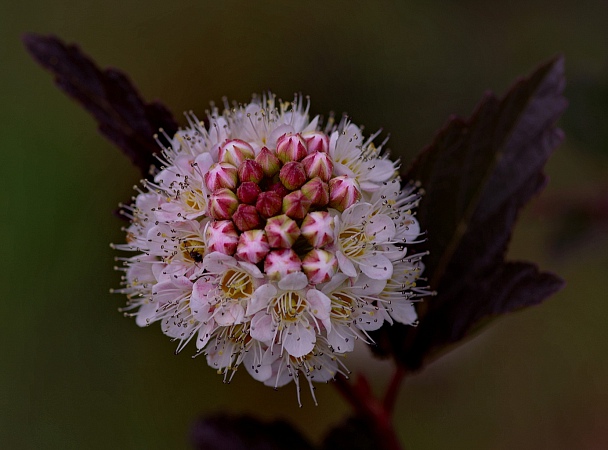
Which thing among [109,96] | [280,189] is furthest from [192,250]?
[109,96]

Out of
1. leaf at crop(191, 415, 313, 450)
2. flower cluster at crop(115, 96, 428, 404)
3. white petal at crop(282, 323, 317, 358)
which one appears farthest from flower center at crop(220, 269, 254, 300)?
leaf at crop(191, 415, 313, 450)

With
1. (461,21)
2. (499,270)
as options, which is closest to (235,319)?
(499,270)

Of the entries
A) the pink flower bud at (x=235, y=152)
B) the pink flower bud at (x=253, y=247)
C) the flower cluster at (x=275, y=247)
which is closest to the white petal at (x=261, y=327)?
the flower cluster at (x=275, y=247)

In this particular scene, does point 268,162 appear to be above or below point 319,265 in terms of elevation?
above

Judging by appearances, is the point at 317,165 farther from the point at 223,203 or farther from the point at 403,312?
the point at 403,312

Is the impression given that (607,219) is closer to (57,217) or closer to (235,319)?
(235,319)

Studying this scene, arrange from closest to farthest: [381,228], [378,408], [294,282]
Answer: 1. [294,282]
2. [381,228]
3. [378,408]
